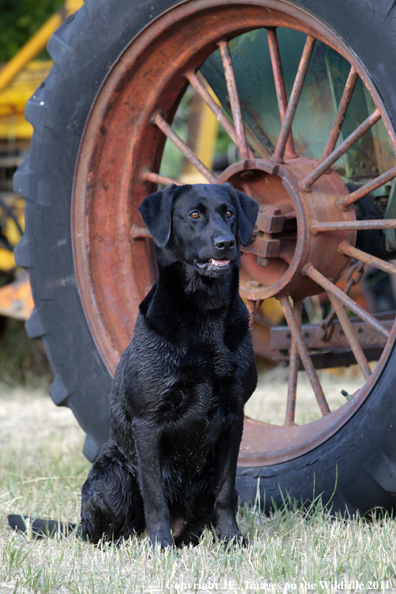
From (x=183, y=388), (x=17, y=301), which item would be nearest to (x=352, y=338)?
(x=183, y=388)

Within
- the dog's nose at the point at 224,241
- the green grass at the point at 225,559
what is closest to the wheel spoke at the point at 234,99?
the dog's nose at the point at 224,241

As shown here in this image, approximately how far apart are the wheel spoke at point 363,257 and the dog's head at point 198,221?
406mm

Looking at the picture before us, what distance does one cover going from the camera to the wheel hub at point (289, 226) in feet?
7.79

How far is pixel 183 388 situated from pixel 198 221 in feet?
1.66

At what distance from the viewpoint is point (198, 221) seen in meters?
2.14

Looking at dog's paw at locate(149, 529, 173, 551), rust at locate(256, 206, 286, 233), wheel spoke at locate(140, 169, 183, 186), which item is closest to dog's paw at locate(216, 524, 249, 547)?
dog's paw at locate(149, 529, 173, 551)

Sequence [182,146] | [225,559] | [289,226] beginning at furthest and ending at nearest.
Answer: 1. [182,146]
2. [289,226]
3. [225,559]

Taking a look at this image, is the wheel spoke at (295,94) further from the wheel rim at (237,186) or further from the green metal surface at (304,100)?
the green metal surface at (304,100)

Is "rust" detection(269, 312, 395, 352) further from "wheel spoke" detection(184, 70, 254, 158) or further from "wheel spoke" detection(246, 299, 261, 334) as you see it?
"wheel spoke" detection(184, 70, 254, 158)

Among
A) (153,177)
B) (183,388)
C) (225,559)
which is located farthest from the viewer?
(153,177)

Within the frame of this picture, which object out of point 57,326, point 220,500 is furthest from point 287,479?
point 57,326

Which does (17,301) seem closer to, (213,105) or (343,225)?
(213,105)

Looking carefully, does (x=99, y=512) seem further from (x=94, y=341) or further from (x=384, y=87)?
(x=384, y=87)

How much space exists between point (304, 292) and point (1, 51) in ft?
23.2
